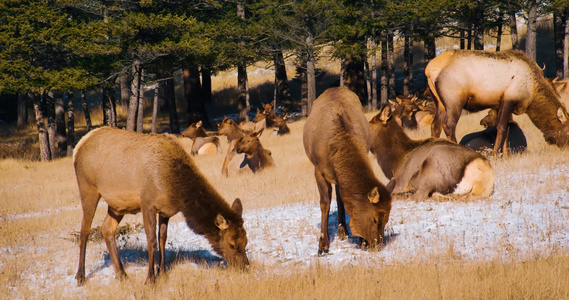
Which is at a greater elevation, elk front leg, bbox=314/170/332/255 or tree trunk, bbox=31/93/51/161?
elk front leg, bbox=314/170/332/255

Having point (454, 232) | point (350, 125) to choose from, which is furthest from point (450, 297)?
point (350, 125)

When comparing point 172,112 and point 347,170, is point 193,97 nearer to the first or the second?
point 172,112

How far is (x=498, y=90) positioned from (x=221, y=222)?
7.90m

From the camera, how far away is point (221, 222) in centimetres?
693

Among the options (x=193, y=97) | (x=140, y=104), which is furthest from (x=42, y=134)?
(x=193, y=97)

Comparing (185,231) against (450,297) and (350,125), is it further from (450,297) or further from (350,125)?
(450,297)

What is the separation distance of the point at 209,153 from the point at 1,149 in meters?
16.5

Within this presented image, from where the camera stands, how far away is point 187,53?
28859 millimetres

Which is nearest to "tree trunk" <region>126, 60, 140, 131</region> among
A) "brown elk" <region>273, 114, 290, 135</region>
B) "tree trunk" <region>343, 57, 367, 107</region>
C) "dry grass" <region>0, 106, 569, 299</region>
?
"brown elk" <region>273, 114, 290, 135</region>

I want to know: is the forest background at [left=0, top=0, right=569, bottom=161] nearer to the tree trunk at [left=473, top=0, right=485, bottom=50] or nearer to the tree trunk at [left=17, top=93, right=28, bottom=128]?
the tree trunk at [left=473, top=0, right=485, bottom=50]

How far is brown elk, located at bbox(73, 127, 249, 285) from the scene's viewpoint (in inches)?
277

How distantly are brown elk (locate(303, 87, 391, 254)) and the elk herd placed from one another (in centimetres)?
1

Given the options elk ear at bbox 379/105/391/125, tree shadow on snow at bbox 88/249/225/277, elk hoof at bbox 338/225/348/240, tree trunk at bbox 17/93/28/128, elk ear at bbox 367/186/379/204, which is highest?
elk ear at bbox 379/105/391/125

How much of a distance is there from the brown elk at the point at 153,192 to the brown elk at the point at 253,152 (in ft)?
30.6
